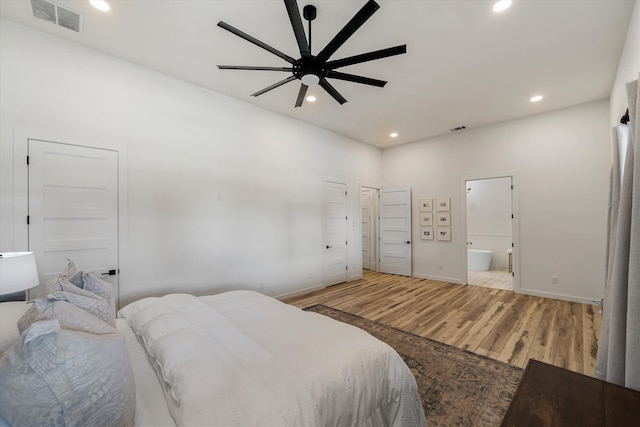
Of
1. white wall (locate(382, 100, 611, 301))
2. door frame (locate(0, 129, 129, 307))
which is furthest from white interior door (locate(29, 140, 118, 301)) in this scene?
white wall (locate(382, 100, 611, 301))

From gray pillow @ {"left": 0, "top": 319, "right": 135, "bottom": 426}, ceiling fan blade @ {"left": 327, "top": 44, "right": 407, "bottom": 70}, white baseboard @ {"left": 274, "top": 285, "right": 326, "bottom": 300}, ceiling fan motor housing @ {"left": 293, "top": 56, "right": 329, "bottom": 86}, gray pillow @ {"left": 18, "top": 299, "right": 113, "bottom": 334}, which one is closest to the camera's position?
gray pillow @ {"left": 0, "top": 319, "right": 135, "bottom": 426}

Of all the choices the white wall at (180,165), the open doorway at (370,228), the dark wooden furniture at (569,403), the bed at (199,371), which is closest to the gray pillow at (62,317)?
the bed at (199,371)

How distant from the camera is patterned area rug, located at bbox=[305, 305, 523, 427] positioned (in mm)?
1842

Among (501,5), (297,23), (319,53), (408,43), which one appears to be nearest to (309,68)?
(319,53)

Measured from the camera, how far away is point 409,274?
608 centimetres

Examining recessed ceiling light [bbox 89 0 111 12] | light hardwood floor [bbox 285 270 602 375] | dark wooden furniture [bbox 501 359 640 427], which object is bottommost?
light hardwood floor [bbox 285 270 602 375]

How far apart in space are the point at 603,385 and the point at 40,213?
4.24m

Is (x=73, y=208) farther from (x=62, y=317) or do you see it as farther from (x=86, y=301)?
(x=62, y=317)

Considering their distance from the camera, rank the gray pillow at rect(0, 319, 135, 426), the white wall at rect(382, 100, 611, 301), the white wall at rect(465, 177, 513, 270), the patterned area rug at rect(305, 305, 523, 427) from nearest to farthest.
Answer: the gray pillow at rect(0, 319, 135, 426) < the patterned area rug at rect(305, 305, 523, 427) < the white wall at rect(382, 100, 611, 301) < the white wall at rect(465, 177, 513, 270)

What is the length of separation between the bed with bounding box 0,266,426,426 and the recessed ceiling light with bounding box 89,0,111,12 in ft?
→ 8.03

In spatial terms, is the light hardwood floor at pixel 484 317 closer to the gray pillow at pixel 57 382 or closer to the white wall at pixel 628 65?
the white wall at pixel 628 65

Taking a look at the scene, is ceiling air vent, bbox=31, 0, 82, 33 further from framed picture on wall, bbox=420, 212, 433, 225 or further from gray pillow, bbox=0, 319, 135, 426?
framed picture on wall, bbox=420, 212, 433, 225

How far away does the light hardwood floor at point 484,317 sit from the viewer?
106 inches

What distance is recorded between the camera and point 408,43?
2697 millimetres
